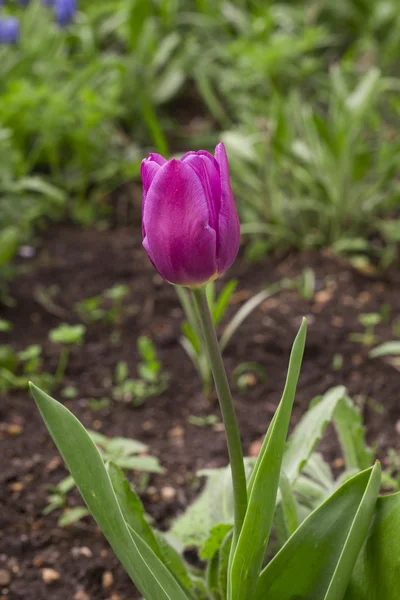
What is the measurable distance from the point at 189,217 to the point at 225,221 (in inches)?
1.8

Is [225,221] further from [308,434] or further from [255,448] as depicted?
[255,448]

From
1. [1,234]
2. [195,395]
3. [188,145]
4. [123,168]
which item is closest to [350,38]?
[188,145]

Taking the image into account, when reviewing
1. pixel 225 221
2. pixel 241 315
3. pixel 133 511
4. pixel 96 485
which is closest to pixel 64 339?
pixel 241 315

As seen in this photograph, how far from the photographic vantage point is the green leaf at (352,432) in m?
1.31

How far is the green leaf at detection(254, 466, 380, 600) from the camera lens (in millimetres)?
928

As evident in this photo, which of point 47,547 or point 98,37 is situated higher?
point 98,37

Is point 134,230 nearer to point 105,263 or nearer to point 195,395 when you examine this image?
point 105,263

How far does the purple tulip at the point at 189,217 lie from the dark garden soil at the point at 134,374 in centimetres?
79

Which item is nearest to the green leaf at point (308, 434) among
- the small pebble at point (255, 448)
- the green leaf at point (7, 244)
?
the small pebble at point (255, 448)

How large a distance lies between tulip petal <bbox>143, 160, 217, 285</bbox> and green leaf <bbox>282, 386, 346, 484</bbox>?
1.32 ft

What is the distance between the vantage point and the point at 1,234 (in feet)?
8.23

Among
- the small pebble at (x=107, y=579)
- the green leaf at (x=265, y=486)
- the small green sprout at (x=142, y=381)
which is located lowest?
the small green sprout at (x=142, y=381)

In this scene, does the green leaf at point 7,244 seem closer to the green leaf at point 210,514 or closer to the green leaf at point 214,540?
the green leaf at point 210,514

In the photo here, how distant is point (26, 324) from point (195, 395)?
68cm
